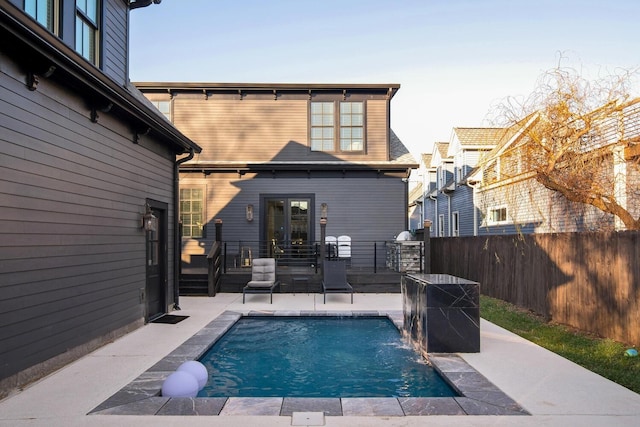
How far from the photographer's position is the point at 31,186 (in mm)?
4293

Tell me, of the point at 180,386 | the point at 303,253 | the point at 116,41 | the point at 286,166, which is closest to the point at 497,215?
the point at 303,253

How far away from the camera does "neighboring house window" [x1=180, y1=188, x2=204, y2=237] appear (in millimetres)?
13211

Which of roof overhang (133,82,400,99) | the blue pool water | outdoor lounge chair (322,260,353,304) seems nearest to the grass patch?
the blue pool water

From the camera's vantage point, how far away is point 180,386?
3.88 metres

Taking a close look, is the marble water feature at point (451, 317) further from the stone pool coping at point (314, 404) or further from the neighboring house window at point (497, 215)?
the neighboring house window at point (497, 215)

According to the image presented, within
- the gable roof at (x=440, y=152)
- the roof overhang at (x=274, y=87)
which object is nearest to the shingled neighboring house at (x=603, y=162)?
the roof overhang at (x=274, y=87)

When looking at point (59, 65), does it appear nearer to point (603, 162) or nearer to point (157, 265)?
point (157, 265)

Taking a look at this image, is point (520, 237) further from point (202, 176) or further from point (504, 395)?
point (202, 176)

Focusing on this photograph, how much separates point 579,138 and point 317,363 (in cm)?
504

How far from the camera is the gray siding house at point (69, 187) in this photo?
3994 mm

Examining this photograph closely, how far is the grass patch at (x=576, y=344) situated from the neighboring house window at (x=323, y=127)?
23.3ft

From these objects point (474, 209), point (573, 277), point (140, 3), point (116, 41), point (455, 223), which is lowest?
point (573, 277)

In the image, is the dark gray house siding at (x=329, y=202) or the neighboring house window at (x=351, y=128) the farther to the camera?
the neighboring house window at (x=351, y=128)

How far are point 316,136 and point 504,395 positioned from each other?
1056 centimetres
